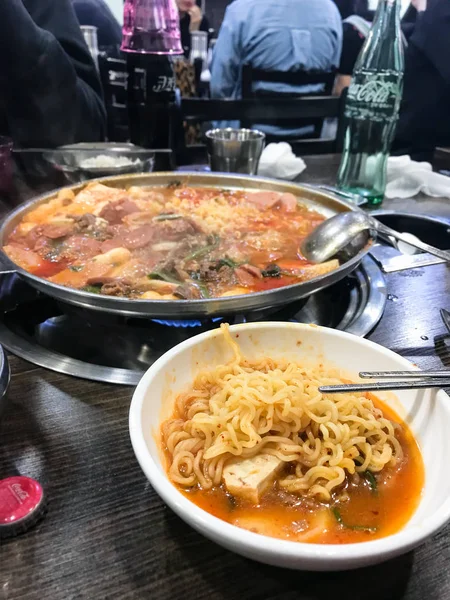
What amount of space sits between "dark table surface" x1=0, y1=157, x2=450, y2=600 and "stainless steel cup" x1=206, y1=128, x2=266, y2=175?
2125 mm

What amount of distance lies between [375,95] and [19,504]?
2796mm

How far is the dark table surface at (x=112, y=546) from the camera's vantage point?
0.87m

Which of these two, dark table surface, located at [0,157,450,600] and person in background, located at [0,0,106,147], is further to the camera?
person in background, located at [0,0,106,147]

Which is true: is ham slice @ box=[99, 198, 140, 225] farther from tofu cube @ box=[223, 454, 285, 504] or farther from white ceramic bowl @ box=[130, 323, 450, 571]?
tofu cube @ box=[223, 454, 285, 504]

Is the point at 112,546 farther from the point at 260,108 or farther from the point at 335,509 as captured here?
the point at 260,108

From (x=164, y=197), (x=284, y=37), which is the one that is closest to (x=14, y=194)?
(x=164, y=197)

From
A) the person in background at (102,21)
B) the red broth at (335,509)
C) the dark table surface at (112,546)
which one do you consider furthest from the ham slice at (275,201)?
the person in background at (102,21)

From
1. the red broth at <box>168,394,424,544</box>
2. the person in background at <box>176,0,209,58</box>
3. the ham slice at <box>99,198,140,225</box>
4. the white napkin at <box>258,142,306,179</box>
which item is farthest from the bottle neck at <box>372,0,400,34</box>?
the person in background at <box>176,0,209,58</box>

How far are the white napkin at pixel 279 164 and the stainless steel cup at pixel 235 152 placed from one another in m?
0.23

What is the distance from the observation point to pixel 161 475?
0.82 m

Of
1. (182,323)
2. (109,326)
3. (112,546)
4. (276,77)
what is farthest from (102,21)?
(112,546)

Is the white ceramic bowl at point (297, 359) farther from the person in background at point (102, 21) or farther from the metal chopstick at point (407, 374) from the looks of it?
the person in background at point (102, 21)

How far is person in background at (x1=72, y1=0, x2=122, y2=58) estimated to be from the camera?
648 cm

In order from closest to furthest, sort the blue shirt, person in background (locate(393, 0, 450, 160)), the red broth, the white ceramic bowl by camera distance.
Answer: the white ceramic bowl, the red broth, person in background (locate(393, 0, 450, 160)), the blue shirt
